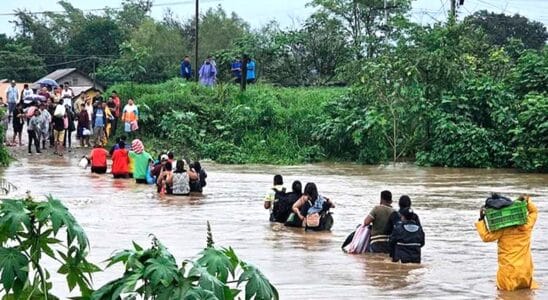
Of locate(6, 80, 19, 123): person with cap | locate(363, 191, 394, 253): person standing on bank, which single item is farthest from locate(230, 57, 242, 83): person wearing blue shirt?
locate(363, 191, 394, 253): person standing on bank

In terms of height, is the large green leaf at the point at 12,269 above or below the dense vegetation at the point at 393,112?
below

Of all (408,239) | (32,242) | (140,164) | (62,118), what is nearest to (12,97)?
(62,118)

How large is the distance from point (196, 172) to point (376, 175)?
25.6 ft

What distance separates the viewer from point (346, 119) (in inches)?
1318

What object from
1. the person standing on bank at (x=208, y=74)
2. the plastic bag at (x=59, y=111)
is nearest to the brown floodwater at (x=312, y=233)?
the plastic bag at (x=59, y=111)

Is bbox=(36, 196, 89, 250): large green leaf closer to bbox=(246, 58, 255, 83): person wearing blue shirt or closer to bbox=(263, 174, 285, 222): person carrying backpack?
bbox=(263, 174, 285, 222): person carrying backpack

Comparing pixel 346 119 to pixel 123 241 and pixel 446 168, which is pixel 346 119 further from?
pixel 123 241

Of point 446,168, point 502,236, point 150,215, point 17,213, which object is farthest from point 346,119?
point 17,213

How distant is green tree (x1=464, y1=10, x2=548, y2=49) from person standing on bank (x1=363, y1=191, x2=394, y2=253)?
64.5 metres

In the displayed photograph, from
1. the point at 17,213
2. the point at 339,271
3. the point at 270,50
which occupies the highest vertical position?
the point at 270,50

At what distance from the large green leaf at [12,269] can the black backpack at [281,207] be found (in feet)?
43.5

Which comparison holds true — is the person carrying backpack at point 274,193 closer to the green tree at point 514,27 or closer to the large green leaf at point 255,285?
the large green leaf at point 255,285

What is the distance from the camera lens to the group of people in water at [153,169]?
21.6 meters

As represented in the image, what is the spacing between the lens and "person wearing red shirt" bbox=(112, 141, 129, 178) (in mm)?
24766
